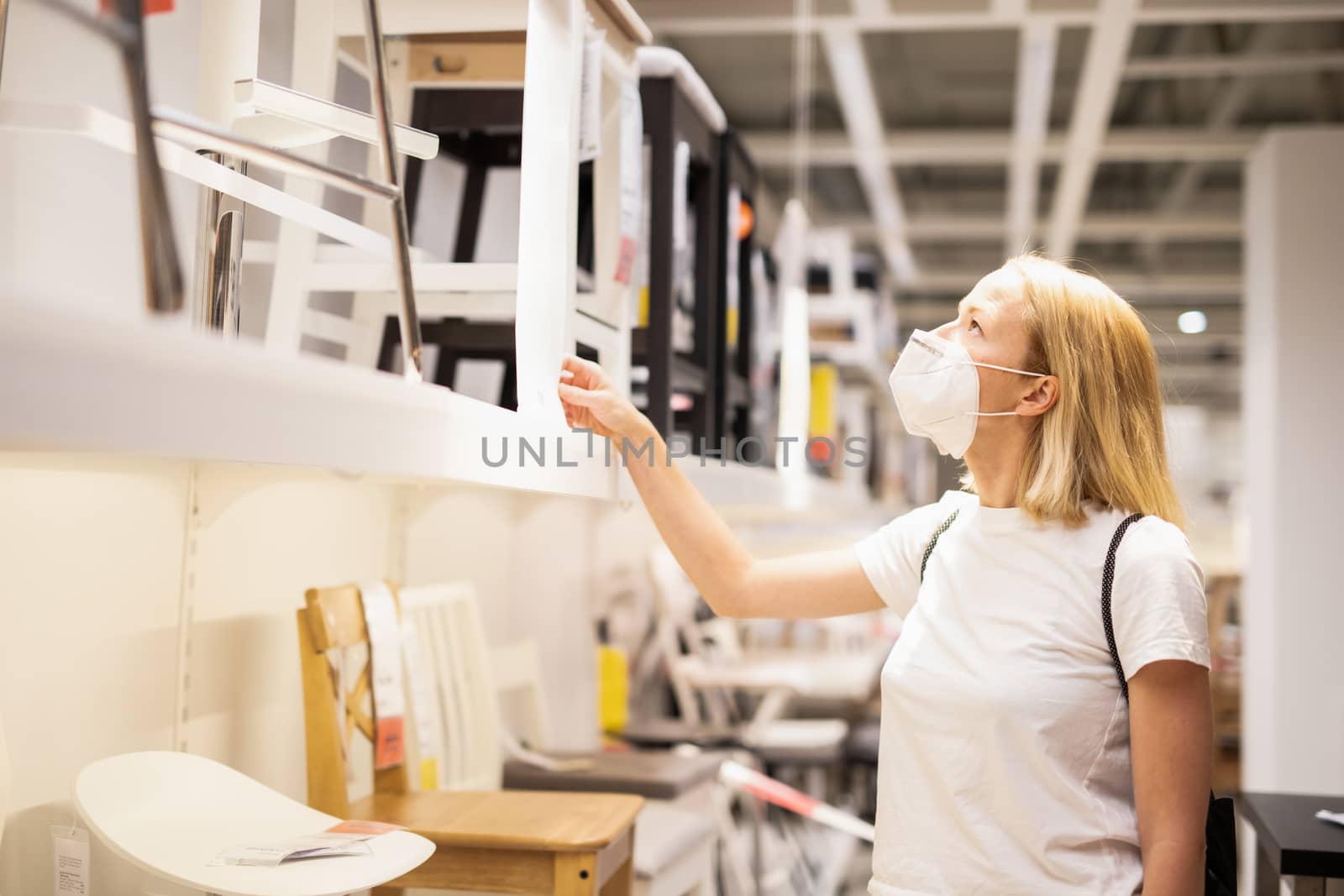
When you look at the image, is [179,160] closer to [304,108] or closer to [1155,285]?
[304,108]

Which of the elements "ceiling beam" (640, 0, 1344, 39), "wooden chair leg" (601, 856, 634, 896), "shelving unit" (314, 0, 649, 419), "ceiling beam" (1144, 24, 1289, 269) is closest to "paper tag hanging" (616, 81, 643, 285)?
Result: "shelving unit" (314, 0, 649, 419)

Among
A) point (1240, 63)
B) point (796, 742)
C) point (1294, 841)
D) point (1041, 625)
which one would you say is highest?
point (1240, 63)

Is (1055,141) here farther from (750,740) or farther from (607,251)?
(607,251)

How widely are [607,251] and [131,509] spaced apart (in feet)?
2.89

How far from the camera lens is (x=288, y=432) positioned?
92 centimetres

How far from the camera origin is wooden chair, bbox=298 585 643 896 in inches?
79.0

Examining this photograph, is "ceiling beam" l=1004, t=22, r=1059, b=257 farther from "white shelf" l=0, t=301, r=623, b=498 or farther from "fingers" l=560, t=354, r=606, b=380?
"white shelf" l=0, t=301, r=623, b=498

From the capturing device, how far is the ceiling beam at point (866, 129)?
13.7 ft

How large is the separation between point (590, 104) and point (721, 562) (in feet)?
2.34

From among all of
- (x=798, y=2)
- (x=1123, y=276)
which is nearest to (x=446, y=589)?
(x=798, y=2)

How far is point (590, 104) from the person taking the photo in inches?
72.8

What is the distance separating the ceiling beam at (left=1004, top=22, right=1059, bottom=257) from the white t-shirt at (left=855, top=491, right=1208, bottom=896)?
1.65 meters

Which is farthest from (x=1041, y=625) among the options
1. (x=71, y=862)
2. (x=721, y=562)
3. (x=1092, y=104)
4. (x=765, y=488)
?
(x=1092, y=104)

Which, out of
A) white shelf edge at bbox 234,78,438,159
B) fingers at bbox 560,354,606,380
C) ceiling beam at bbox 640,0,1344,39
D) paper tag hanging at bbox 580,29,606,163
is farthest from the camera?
ceiling beam at bbox 640,0,1344,39
